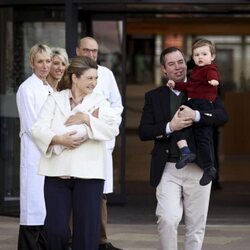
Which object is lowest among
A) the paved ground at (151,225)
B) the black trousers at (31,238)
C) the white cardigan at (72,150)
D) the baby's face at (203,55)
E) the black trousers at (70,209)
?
the paved ground at (151,225)

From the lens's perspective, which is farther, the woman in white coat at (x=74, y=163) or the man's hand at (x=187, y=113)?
the man's hand at (x=187, y=113)

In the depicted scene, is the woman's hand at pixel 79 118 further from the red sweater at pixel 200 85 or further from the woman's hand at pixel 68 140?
the red sweater at pixel 200 85

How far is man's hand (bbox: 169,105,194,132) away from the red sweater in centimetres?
19

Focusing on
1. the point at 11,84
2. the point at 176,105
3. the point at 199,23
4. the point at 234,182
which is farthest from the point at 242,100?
the point at 176,105

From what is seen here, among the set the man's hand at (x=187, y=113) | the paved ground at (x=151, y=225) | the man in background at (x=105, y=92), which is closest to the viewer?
the man's hand at (x=187, y=113)

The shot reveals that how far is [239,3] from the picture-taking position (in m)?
9.80

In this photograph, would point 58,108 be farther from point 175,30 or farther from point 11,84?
point 175,30

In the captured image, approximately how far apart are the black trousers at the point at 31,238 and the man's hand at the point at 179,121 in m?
1.78

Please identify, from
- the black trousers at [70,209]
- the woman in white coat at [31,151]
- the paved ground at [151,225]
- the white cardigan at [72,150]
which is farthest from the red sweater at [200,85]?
the paved ground at [151,225]

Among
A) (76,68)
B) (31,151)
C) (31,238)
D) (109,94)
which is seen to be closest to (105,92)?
(109,94)

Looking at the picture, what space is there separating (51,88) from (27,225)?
1166mm

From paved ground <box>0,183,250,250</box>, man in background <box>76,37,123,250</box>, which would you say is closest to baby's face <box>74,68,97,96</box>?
man in background <box>76,37,123,250</box>

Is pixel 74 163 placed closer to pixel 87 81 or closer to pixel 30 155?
pixel 87 81

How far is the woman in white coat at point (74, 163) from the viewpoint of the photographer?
20.5 feet
